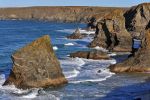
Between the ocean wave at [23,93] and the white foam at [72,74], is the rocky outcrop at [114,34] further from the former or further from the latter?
the ocean wave at [23,93]

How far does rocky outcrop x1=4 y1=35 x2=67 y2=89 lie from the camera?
39.8 m

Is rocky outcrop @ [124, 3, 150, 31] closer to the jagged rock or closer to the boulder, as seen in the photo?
the boulder

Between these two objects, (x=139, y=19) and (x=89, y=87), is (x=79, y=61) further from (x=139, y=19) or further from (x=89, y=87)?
(x=139, y=19)

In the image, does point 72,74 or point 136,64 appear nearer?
point 72,74

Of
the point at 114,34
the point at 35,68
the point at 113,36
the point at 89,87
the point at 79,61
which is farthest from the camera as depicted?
the point at 113,36

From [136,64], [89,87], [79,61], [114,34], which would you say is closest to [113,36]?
[114,34]

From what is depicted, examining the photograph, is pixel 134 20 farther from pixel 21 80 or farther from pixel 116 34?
pixel 21 80

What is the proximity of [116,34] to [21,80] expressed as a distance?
32344mm

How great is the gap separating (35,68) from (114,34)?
31626 mm

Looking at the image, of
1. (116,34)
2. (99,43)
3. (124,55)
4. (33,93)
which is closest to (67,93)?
(33,93)

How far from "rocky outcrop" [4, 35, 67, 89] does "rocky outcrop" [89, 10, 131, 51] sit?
91.9 ft

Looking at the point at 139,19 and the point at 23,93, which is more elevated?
the point at 139,19

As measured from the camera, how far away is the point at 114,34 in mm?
70375

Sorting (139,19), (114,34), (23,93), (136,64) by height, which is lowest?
(23,93)
